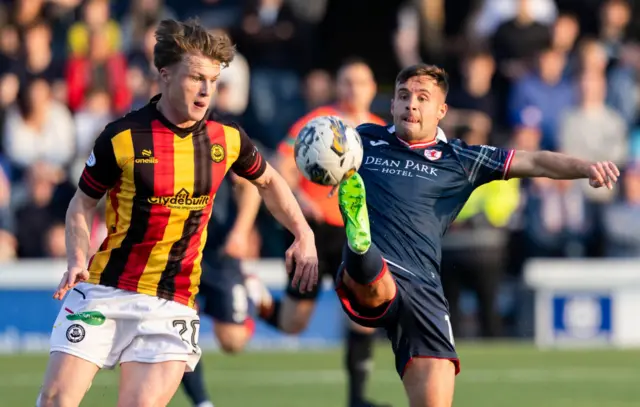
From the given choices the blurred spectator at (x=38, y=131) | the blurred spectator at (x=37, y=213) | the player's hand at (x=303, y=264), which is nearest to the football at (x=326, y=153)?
the player's hand at (x=303, y=264)

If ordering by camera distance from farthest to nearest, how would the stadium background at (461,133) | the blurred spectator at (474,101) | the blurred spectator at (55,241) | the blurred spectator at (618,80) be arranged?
1. the blurred spectator at (618,80)
2. the blurred spectator at (474,101)
3. the blurred spectator at (55,241)
4. the stadium background at (461,133)

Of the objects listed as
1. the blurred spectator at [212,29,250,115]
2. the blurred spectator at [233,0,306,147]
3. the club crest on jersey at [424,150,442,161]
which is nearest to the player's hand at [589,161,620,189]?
the club crest on jersey at [424,150,442,161]

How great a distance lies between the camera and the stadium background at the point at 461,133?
13.8 meters

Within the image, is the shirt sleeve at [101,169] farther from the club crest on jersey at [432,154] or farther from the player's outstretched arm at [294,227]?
the club crest on jersey at [432,154]

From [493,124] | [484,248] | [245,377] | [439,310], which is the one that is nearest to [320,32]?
[493,124]

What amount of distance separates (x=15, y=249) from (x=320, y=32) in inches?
192

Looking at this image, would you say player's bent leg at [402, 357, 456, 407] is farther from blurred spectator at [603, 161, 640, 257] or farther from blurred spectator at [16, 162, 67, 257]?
blurred spectator at [603, 161, 640, 257]

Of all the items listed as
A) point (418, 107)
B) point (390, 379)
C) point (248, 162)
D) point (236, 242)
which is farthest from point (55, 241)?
point (248, 162)

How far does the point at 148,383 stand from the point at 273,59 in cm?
976

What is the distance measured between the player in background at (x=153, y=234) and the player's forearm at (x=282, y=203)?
8 centimetres

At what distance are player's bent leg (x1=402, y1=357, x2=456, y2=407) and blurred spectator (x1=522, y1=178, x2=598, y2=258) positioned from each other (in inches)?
317

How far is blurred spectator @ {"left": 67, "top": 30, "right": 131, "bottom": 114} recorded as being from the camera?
15008 millimetres

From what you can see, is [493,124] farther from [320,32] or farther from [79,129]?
[79,129]

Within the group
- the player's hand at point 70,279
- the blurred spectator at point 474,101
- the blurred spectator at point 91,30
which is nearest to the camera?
the player's hand at point 70,279
